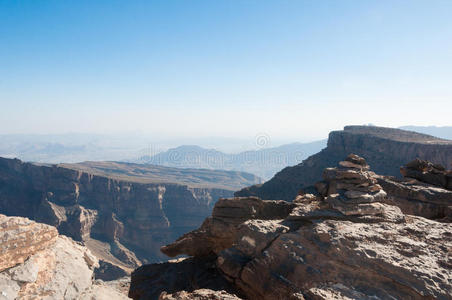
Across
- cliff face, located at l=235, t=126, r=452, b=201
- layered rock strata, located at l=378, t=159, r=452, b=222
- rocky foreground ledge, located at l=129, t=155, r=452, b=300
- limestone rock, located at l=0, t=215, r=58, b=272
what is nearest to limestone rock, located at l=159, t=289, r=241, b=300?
rocky foreground ledge, located at l=129, t=155, r=452, b=300

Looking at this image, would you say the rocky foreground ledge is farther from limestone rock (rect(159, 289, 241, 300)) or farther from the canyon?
the canyon

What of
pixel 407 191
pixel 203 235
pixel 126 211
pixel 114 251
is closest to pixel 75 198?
pixel 126 211

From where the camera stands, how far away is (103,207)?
11012cm

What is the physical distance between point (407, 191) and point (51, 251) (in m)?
23.6

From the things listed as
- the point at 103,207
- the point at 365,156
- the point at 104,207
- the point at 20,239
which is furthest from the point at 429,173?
the point at 103,207

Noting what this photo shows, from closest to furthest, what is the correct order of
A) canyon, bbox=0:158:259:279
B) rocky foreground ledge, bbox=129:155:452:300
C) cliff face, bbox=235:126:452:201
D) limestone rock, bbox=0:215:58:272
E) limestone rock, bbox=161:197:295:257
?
limestone rock, bbox=0:215:58:272, rocky foreground ledge, bbox=129:155:452:300, limestone rock, bbox=161:197:295:257, cliff face, bbox=235:126:452:201, canyon, bbox=0:158:259:279

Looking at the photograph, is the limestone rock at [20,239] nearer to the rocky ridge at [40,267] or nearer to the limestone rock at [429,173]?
the rocky ridge at [40,267]

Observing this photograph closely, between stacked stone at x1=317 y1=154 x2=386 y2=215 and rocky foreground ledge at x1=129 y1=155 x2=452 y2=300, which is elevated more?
stacked stone at x1=317 y1=154 x2=386 y2=215

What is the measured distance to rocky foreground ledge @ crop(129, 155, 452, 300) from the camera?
809 cm

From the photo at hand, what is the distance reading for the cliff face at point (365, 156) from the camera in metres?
59.3

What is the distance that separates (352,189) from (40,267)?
13.6 m

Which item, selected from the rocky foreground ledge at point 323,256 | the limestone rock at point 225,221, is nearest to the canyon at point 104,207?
the limestone rock at point 225,221

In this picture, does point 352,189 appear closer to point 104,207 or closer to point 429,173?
point 429,173

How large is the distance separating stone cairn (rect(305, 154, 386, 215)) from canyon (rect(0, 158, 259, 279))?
92.3 metres
